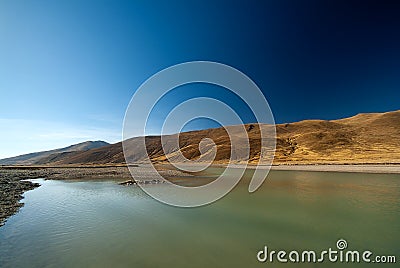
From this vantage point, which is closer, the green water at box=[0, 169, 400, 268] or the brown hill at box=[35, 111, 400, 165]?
the green water at box=[0, 169, 400, 268]

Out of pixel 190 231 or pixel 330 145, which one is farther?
pixel 330 145

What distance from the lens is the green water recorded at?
1030 cm

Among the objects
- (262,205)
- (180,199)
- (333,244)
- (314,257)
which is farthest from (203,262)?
(180,199)

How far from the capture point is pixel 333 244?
38.6 feet

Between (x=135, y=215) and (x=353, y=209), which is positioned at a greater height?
(x=353, y=209)

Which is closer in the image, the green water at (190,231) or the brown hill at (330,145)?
the green water at (190,231)

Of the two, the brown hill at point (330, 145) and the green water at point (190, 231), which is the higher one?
the brown hill at point (330, 145)

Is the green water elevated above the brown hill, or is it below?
below

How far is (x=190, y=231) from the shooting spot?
14.2 metres

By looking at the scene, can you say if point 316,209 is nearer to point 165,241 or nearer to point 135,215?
point 165,241

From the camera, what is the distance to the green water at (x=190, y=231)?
1030 cm

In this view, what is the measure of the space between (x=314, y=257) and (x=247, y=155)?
11299cm

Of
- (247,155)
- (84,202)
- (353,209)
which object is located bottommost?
(84,202)

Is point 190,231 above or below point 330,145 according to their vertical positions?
below
